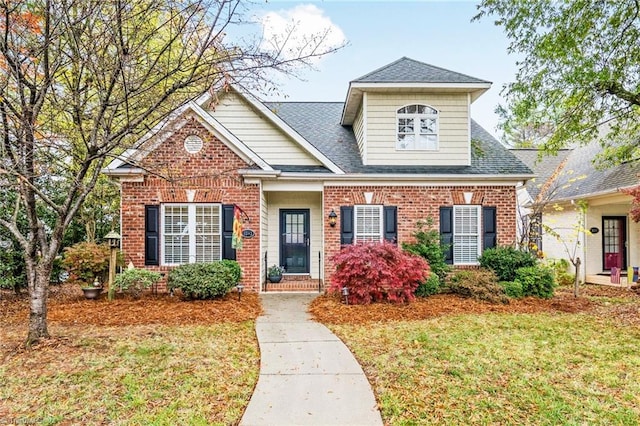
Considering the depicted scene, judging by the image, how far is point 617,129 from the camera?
31.8ft

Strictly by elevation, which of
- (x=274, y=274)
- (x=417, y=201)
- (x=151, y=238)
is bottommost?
(x=274, y=274)

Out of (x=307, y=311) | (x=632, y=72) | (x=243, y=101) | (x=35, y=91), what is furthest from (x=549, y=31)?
(x=35, y=91)

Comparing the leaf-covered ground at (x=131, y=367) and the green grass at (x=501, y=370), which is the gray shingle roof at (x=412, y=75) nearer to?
the green grass at (x=501, y=370)

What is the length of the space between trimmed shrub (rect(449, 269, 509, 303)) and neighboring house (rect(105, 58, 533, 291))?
3.45 ft

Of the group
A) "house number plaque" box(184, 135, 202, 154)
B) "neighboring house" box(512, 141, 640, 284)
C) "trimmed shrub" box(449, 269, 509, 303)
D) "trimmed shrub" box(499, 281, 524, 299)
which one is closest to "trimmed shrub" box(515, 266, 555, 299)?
"trimmed shrub" box(499, 281, 524, 299)

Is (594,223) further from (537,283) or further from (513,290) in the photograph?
(513,290)

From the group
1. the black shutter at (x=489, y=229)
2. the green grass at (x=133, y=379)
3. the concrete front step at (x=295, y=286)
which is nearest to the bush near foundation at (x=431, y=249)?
the black shutter at (x=489, y=229)

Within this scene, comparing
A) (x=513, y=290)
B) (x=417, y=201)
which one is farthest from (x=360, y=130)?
(x=513, y=290)

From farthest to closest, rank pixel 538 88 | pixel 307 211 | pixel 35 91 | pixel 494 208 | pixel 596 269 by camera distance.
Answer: pixel 596 269, pixel 307 211, pixel 494 208, pixel 538 88, pixel 35 91

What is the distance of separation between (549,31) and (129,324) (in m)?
10.8

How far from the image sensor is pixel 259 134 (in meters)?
10.8

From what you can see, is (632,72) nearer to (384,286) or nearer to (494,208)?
(494,208)

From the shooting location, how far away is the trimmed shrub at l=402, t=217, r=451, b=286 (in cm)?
988

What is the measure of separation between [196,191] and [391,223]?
5133 mm
